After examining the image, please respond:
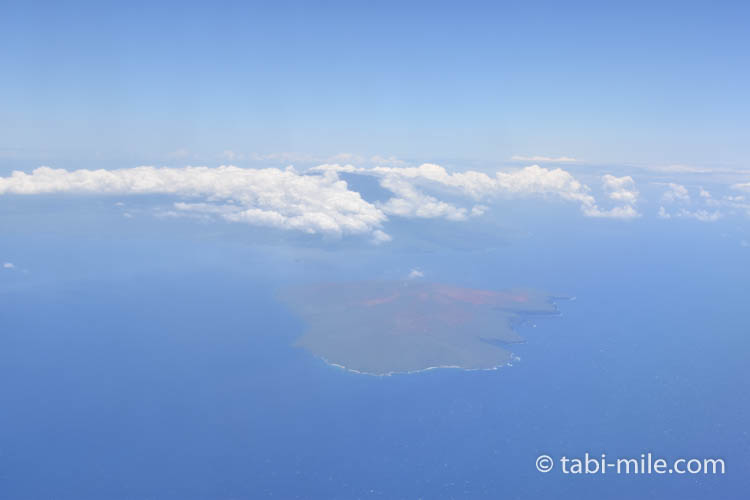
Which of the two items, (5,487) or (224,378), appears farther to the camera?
(224,378)

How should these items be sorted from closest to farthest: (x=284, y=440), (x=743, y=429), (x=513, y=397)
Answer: (x=284, y=440) < (x=743, y=429) < (x=513, y=397)

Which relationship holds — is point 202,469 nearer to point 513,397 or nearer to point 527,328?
point 513,397

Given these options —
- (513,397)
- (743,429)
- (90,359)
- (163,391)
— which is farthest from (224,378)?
(743,429)

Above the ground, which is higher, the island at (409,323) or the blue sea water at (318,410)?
the island at (409,323)

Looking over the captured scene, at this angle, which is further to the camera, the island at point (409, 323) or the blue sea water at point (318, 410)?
the island at point (409, 323)

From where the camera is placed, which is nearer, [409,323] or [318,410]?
[318,410]

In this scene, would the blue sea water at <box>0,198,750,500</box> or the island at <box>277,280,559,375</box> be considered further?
the island at <box>277,280,559,375</box>

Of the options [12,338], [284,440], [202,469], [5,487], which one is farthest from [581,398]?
[12,338]

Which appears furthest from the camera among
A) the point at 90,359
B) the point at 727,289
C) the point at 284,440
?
the point at 727,289

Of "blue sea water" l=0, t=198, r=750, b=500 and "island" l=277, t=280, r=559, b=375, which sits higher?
"island" l=277, t=280, r=559, b=375

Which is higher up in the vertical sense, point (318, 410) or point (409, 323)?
point (409, 323)
